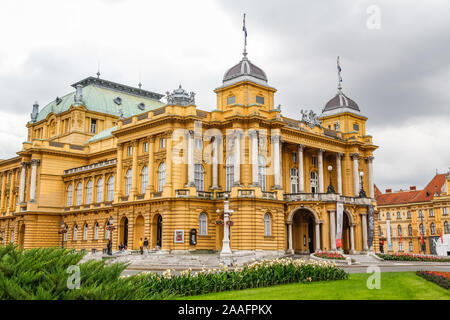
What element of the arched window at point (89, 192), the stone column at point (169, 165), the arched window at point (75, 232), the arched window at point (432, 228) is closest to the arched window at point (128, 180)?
the stone column at point (169, 165)

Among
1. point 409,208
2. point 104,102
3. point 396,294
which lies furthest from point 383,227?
point 396,294

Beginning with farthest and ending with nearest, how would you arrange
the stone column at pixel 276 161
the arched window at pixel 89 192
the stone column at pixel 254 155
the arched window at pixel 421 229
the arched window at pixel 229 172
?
the arched window at pixel 421 229, the arched window at pixel 89 192, the stone column at pixel 276 161, the arched window at pixel 229 172, the stone column at pixel 254 155

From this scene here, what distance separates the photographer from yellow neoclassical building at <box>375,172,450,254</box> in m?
89.8

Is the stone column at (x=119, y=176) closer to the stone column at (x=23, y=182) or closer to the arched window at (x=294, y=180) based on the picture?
the stone column at (x=23, y=182)

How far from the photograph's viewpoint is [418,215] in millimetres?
95250

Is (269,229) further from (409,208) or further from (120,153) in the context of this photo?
(409,208)

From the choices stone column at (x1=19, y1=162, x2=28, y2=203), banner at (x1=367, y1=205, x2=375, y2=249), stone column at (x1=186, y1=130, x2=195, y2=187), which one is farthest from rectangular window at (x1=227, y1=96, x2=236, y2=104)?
stone column at (x1=19, y1=162, x2=28, y2=203)

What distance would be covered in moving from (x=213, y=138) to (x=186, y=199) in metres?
7.58

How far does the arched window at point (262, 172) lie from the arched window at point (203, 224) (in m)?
6.55

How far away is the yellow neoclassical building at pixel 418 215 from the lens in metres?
89.8

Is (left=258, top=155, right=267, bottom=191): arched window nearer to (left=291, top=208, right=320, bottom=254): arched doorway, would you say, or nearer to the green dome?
(left=291, top=208, right=320, bottom=254): arched doorway

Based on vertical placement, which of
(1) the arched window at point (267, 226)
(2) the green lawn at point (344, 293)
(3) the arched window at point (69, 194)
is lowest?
(2) the green lawn at point (344, 293)

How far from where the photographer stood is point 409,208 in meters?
97.6

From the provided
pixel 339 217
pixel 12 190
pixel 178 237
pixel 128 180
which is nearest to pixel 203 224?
pixel 178 237
